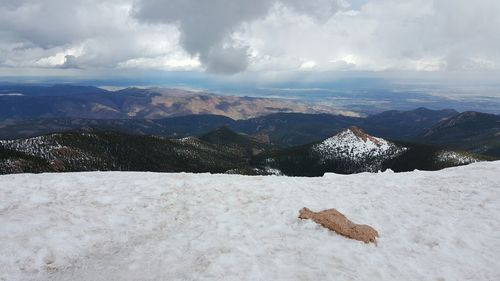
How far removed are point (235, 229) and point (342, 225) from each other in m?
5.22

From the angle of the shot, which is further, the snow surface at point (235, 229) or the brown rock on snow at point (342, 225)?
the brown rock on snow at point (342, 225)

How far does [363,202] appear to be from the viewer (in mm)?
23797

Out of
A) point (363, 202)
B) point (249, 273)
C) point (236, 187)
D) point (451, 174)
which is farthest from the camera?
point (451, 174)

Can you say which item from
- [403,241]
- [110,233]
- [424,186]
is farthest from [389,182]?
[110,233]

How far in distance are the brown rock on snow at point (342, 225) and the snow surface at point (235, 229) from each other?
455mm

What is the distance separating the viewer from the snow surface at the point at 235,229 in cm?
1504

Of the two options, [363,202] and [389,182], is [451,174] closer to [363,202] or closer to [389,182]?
[389,182]

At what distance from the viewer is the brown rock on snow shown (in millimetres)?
18423

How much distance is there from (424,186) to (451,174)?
184 inches

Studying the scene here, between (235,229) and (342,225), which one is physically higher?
(342,225)

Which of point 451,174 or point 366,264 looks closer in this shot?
point 366,264

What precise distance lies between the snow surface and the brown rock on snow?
455 millimetres

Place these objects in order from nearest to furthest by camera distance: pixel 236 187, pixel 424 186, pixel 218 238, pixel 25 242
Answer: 1. pixel 25 242
2. pixel 218 238
3. pixel 236 187
4. pixel 424 186

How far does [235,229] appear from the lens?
1909 cm
